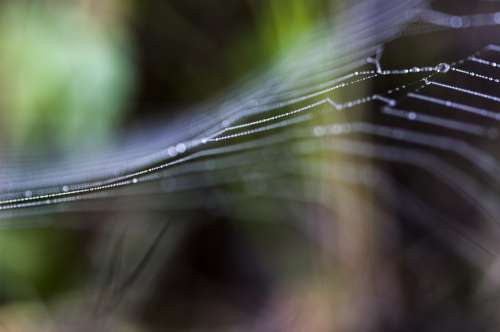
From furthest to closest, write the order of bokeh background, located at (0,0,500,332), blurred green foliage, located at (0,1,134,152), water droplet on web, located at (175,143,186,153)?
blurred green foliage, located at (0,1,134,152)
bokeh background, located at (0,0,500,332)
water droplet on web, located at (175,143,186,153)

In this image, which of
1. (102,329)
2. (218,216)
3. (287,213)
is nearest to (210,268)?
(218,216)

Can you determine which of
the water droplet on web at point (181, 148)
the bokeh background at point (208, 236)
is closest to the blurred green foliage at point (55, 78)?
the bokeh background at point (208, 236)

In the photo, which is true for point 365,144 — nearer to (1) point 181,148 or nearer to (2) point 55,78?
(1) point 181,148

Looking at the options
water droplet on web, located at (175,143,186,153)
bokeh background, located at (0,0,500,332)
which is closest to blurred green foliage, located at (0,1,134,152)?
bokeh background, located at (0,0,500,332)

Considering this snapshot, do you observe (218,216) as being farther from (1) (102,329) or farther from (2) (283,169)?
(1) (102,329)

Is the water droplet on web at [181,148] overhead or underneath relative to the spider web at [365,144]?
overhead

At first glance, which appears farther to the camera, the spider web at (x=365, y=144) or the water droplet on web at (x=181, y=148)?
the spider web at (x=365, y=144)

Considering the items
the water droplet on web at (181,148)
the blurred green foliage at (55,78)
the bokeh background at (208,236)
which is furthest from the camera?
the blurred green foliage at (55,78)

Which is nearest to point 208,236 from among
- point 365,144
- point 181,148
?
point 365,144

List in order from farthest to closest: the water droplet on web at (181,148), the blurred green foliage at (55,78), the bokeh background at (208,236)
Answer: the blurred green foliage at (55,78) < the bokeh background at (208,236) < the water droplet on web at (181,148)

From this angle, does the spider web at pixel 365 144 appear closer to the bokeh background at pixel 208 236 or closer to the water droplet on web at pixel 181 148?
the bokeh background at pixel 208 236

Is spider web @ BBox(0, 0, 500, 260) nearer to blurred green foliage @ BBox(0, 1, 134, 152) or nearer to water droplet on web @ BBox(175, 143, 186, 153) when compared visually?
blurred green foliage @ BBox(0, 1, 134, 152)

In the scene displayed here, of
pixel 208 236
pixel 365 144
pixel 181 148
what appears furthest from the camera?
pixel 208 236
